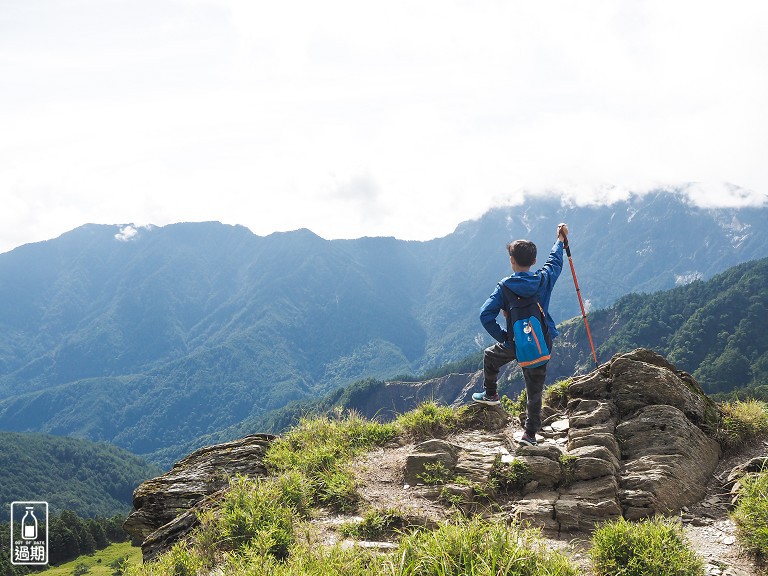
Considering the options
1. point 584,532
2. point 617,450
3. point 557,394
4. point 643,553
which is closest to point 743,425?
point 617,450

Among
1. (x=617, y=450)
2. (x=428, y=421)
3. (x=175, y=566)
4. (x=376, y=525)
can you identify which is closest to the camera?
(x=175, y=566)

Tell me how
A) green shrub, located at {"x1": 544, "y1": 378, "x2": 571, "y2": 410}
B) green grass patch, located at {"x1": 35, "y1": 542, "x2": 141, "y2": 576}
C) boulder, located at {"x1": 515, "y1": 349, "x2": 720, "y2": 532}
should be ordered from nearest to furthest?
1. boulder, located at {"x1": 515, "y1": 349, "x2": 720, "y2": 532}
2. green shrub, located at {"x1": 544, "y1": 378, "x2": 571, "y2": 410}
3. green grass patch, located at {"x1": 35, "y1": 542, "x2": 141, "y2": 576}

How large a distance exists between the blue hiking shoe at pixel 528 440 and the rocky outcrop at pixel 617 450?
0.17 metres

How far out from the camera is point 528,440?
924cm

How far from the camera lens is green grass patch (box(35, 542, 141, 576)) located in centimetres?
8788

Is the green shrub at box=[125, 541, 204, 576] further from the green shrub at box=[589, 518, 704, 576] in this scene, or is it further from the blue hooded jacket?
the blue hooded jacket

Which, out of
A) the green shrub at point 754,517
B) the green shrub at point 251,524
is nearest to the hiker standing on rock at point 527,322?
the green shrub at point 754,517

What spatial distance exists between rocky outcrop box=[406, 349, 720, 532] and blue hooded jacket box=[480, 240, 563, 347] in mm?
1911

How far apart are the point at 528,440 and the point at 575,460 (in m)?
1.06

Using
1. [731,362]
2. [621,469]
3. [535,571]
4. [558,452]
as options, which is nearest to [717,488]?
[621,469]

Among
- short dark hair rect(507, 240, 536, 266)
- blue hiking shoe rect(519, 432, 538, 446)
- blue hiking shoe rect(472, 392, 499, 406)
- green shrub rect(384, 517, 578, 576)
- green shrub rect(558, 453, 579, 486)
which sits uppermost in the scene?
short dark hair rect(507, 240, 536, 266)

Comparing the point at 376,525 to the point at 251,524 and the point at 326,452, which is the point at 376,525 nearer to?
the point at 251,524

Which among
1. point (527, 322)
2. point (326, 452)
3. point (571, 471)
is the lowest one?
point (571, 471)

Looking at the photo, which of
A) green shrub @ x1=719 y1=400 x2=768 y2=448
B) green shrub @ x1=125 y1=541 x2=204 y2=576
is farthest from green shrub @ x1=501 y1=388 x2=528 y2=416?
green shrub @ x1=125 y1=541 x2=204 y2=576
